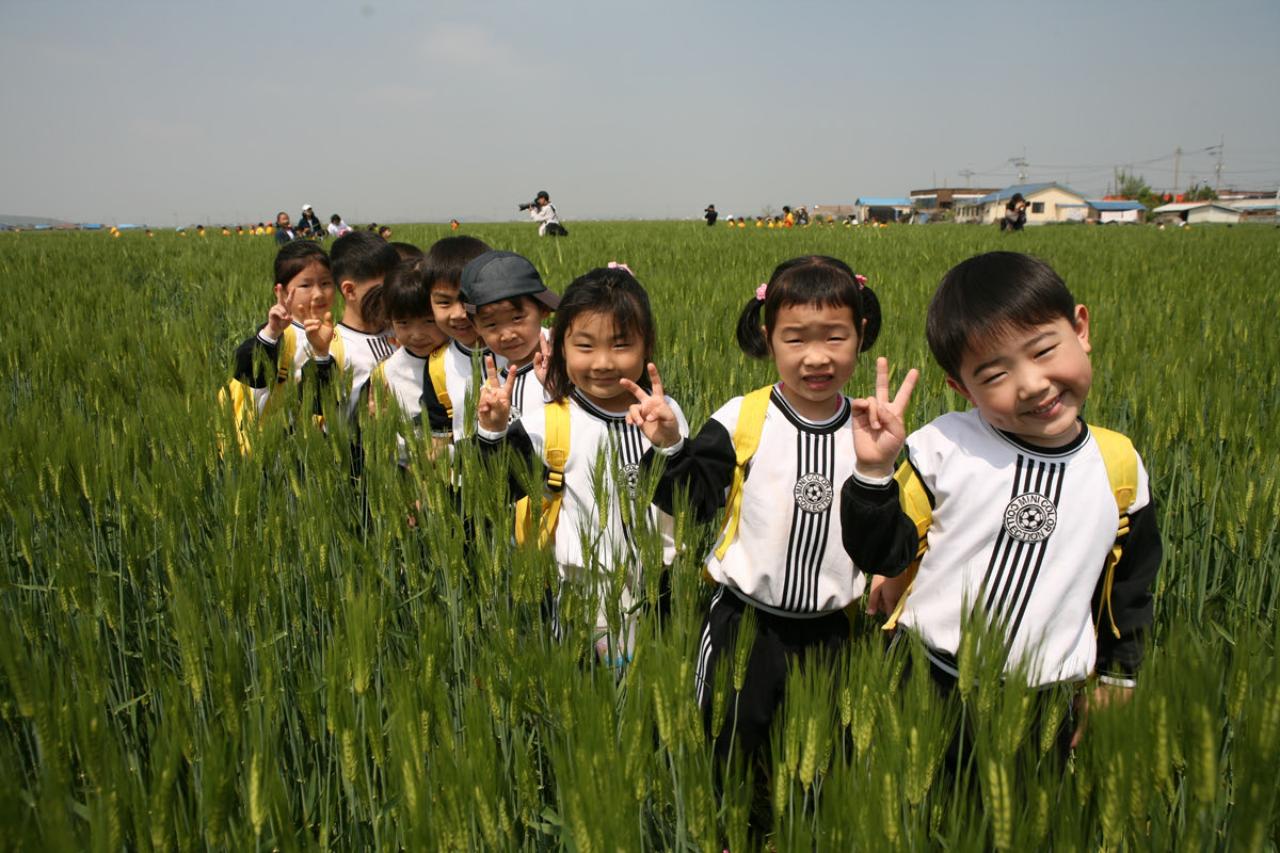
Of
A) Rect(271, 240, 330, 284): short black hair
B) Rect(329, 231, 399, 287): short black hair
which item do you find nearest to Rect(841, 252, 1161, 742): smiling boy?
Rect(329, 231, 399, 287): short black hair

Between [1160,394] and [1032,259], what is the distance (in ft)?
3.53

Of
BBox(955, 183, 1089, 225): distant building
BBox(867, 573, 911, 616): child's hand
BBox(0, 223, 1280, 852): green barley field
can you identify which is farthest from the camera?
BBox(955, 183, 1089, 225): distant building

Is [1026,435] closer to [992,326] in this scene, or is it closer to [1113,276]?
[992,326]

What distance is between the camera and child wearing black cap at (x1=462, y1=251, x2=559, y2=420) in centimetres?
199

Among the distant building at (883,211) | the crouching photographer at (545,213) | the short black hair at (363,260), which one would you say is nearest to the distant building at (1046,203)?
the distant building at (883,211)

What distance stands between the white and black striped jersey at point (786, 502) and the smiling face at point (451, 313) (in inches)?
43.9

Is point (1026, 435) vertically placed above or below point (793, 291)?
below

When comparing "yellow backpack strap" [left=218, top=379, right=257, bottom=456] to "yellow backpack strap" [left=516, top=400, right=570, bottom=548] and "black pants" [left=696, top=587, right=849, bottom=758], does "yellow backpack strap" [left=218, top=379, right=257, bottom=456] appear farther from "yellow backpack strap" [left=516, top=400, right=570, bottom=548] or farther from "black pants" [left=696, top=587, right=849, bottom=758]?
"black pants" [left=696, top=587, right=849, bottom=758]

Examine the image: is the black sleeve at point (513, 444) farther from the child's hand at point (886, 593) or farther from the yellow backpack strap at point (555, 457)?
the child's hand at point (886, 593)

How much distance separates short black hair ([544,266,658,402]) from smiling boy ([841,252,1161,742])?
57 centimetres

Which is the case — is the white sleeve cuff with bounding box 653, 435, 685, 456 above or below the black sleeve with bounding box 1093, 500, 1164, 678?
above

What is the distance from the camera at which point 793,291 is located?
1.34 metres

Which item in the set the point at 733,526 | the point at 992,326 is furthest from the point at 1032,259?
the point at 733,526

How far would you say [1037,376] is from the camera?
1098mm
